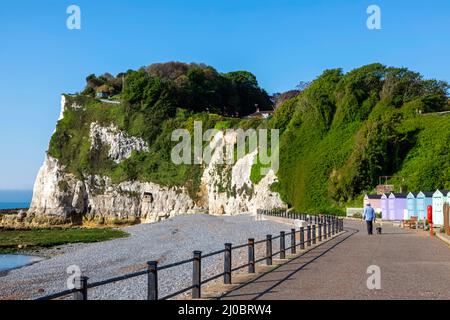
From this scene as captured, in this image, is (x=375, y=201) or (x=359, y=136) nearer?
(x=375, y=201)

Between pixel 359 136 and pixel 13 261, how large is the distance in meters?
43.8

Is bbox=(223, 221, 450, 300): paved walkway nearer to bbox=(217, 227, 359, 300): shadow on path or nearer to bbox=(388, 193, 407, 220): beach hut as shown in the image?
bbox=(217, 227, 359, 300): shadow on path

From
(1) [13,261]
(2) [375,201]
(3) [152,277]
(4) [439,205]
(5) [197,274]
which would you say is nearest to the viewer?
(3) [152,277]

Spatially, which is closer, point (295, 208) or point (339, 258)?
point (339, 258)

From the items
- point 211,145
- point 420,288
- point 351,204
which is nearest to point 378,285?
point 420,288

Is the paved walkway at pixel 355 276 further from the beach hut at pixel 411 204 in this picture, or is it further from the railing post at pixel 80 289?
the beach hut at pixel 411 204

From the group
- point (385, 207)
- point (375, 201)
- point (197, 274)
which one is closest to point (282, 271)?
point (197, 274)

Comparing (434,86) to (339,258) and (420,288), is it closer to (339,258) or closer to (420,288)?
(339,258)

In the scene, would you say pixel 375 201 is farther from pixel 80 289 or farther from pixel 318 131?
pixel 80 289

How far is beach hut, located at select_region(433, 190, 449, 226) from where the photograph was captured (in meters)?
37.8

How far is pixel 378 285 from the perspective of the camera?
43.2 feet

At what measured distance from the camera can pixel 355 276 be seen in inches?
585

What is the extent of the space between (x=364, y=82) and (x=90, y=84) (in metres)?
74.9

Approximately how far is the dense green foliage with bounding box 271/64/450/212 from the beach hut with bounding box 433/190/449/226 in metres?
23.2
